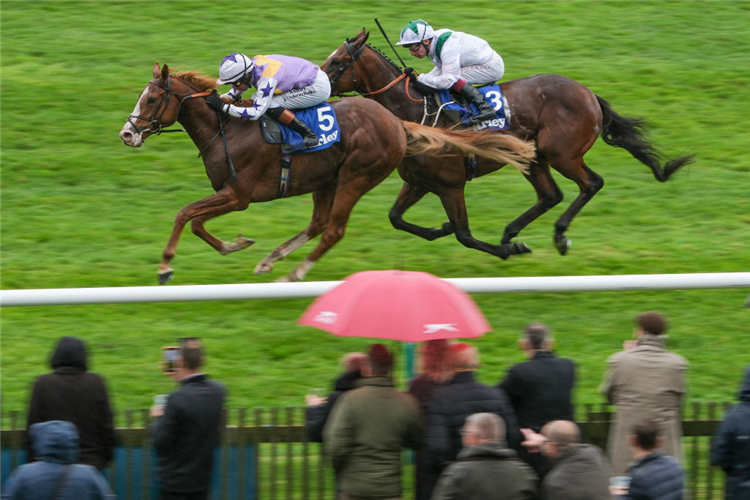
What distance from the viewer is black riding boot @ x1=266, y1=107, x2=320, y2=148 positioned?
31.3ft

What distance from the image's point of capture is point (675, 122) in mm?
14445

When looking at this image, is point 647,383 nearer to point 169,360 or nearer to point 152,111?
point 169,360

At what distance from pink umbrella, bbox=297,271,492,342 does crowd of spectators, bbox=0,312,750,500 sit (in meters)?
0.13

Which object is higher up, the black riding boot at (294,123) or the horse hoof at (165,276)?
the black riding boot at (294,123)

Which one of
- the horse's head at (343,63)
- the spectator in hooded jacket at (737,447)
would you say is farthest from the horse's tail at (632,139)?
the spectator in hooded jacket at (737,447)

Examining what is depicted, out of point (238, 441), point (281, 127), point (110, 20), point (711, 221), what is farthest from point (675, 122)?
point (238, 441)

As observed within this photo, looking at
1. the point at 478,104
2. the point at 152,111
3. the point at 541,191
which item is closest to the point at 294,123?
the point at 152,111

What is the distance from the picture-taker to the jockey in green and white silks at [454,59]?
10.2 m

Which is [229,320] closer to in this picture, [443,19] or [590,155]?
[590,155]

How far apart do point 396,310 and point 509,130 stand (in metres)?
5.57

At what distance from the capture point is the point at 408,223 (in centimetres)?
1070

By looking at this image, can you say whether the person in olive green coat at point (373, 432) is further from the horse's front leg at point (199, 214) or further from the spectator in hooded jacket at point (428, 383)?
the horse's front leg at point (199, 214)

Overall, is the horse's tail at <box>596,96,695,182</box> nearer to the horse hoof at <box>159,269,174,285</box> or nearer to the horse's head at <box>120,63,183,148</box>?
the horse's head at <box>120,63,183,148</box>

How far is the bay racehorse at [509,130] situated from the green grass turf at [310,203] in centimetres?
41
